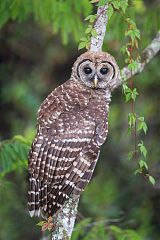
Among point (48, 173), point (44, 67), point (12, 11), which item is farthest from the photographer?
point (44, 67)

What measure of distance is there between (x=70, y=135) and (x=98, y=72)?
723 mm

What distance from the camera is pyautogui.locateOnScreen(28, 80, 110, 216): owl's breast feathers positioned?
6.98 meters

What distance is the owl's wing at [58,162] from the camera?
698cm

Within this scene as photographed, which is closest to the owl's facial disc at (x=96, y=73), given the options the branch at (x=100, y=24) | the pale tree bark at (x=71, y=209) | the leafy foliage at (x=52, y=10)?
the pale tree bark at (x=71, y=209)

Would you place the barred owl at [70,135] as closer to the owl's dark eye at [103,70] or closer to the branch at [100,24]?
the owl's dark eye at [103,70]

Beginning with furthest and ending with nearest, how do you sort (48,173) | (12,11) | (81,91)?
(12,11)
(81,91)
(48,173)

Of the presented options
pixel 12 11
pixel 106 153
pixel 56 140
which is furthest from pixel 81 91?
pixel 106 153

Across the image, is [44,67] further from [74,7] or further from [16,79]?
[74,7]

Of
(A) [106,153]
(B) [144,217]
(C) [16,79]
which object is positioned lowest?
(B) [144,217]

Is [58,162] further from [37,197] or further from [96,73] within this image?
[96,73]

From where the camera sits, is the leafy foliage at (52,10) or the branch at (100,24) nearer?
the branch at (100,24)

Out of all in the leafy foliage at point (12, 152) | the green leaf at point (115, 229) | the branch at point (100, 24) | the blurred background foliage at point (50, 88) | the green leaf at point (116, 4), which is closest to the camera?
the green leaf at point (116, 4)

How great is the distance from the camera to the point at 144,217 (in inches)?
420

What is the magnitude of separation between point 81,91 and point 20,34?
9.83ft
